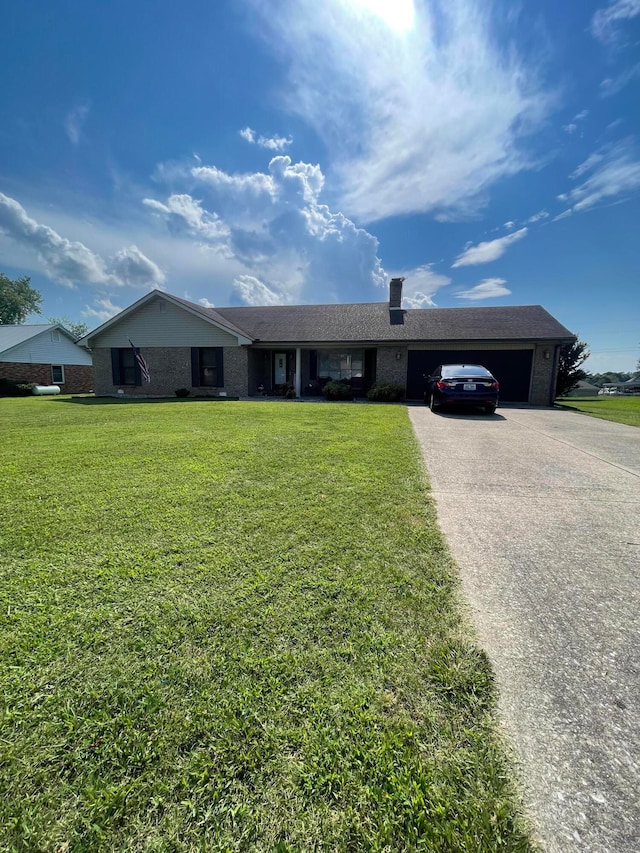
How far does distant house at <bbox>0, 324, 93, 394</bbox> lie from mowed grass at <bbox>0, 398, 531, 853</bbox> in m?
27.6

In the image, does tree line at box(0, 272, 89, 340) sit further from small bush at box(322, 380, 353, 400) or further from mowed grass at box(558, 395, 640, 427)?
mowed grass at box(558, 395, 640, 427)

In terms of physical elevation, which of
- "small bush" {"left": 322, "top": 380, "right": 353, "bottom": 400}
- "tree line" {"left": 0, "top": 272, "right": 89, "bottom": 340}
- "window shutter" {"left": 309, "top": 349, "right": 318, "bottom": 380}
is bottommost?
"small bush" {"left": 322, "top": 380, "right": 353, "bottom": 400}

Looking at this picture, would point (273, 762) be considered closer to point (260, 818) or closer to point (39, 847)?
point (260, 818)

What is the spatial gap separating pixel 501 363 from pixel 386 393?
17.9ft

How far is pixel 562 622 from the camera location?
6.39 feet

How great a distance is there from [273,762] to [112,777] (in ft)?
1.77

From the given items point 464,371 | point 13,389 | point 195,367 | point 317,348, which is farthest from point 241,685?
point 13,389

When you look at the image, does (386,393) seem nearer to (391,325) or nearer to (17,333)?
(391,325)

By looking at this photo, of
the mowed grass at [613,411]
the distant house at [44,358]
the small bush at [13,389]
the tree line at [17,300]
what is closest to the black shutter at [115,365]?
the small bush at [13,389]

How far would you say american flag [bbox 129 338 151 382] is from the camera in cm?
1734

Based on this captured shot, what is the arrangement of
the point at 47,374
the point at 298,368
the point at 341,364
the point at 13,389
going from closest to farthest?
the point at 298,368
the point at 341,364
the point at 13,389
the point at 47,374

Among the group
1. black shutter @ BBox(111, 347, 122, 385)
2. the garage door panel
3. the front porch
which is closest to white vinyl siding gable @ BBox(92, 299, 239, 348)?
black shutter @ BBox(111, 347, 122, 385)

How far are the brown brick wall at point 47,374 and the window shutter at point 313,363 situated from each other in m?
20.7

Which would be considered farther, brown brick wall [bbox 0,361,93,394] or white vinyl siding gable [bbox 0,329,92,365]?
white vinyl siding gable [bbox 0,329,92,365]
